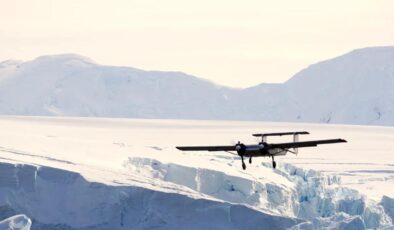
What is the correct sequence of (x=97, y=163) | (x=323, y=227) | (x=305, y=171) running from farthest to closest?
(x=305, y=171) → (x=97, y=163) → (x=323, y=227)

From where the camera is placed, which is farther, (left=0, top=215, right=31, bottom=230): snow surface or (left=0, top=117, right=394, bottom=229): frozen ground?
(left=0, top=117, right=394, bottom=229): frozen ground

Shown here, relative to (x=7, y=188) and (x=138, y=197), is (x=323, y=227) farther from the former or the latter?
(x=7, y=188)

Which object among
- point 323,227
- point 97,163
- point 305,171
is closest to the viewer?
point 323,227

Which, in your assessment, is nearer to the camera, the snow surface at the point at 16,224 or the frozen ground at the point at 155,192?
the snow surface at the point at 16,224

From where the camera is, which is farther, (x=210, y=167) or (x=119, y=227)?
(x=210, y=167)

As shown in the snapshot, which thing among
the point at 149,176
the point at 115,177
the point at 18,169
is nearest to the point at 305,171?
the point at 149,176

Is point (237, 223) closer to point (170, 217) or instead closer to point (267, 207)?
point (170, 217)

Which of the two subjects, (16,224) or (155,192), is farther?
(155,192)

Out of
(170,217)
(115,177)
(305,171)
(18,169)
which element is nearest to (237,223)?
(170,217)

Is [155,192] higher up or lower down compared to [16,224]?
higher up
